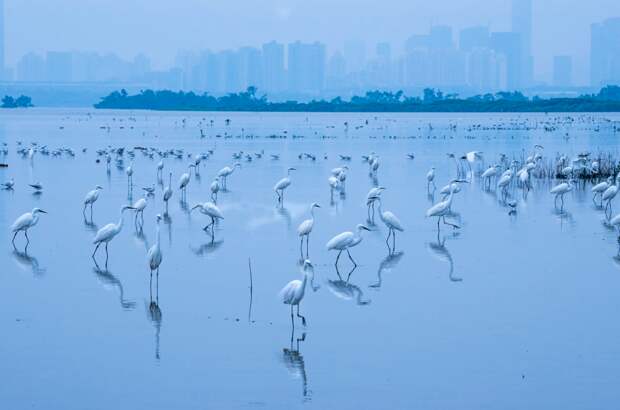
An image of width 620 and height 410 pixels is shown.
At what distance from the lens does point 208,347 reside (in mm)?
9430

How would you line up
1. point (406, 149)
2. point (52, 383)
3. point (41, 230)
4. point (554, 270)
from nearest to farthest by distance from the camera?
point (52, 383)
point (554, 270)
point (41, 230)
point (406, 149)

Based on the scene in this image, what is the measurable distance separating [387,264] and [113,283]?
3552 mm

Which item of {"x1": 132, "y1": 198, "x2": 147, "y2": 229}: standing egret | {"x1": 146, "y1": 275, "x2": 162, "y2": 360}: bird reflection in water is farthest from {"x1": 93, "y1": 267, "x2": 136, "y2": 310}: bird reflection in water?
{"x1": 132, "y1": 198, "x2": 147, "y2": 229}: standing egret

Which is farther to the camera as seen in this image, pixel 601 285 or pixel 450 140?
pixel 450 140

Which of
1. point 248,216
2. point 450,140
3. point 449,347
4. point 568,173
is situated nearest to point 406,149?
point 450,140

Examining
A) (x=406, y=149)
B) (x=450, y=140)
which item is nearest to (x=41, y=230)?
(x=406, y=149)

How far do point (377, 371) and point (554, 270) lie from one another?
5033 millimetres

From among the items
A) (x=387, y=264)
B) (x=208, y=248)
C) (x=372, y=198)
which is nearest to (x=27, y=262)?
(x=208, y=248)

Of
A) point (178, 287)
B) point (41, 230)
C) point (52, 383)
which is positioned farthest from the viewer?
point (41, 230)

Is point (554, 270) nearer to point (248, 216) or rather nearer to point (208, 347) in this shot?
point (208, 347)

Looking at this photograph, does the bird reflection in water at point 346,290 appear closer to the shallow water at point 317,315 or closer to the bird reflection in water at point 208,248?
the shallow water at point 317,315

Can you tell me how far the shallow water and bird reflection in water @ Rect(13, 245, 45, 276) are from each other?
0.05 m

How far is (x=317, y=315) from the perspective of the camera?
10.7m

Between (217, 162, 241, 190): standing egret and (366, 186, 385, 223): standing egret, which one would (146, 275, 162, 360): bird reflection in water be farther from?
(217, 162, 241, 190): standing egret
